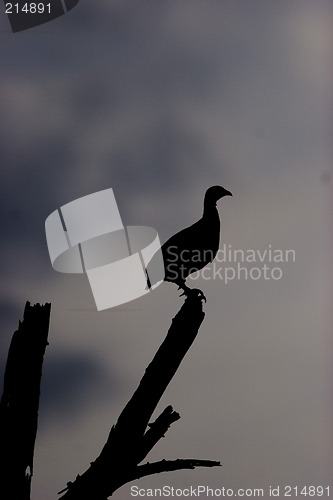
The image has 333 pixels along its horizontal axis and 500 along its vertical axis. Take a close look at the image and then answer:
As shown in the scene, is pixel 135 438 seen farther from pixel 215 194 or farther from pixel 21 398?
pixel 215 194

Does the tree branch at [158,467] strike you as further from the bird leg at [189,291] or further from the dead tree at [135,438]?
the bird leg at [189,291]

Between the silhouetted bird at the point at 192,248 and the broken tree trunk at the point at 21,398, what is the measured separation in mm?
1180

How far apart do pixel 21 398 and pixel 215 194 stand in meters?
1.86

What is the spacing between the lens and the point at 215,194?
3820 millimetres

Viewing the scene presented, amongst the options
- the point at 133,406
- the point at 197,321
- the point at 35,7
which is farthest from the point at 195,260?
the point at 35,7

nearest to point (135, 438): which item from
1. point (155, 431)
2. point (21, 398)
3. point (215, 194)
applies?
point (155, 431)

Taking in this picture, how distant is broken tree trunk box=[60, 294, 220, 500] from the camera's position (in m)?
2.74

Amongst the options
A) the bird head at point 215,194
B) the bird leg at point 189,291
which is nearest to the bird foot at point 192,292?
the bird leg at point 189,291

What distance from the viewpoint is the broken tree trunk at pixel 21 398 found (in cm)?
272

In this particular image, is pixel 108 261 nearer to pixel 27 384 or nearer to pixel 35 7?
pixel 27 384

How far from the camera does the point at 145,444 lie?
279 cm

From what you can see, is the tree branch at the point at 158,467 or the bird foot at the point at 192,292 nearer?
the tree branch at the point at 158,467

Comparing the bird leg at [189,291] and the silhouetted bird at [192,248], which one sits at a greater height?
the silhouetted bird at [192,248]

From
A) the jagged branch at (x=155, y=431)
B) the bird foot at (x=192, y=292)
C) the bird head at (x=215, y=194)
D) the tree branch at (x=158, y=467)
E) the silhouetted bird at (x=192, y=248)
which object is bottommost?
the tree branch at (x=158, y=467)
